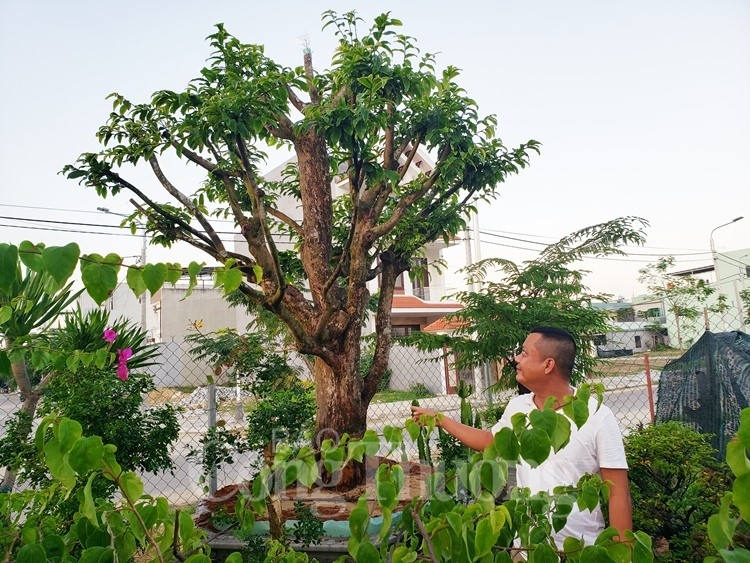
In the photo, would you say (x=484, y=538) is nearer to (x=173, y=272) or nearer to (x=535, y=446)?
(x=535, y=446)

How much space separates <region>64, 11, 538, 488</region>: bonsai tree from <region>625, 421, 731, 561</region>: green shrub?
1904 mm

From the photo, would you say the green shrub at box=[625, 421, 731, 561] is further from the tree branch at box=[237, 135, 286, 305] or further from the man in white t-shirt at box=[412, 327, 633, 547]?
the tree branch at box=[237, 135, 286, 305]

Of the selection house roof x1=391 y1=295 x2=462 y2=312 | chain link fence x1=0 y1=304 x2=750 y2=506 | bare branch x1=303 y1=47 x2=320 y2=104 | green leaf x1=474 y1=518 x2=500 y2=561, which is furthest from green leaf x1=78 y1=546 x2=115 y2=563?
house roof x1=391 y1=295 x2=462 y2=312

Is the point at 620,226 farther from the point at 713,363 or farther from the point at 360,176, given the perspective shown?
the point at 360,176

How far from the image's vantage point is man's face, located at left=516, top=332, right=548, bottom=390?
6.44ft

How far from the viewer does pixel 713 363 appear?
159 inches

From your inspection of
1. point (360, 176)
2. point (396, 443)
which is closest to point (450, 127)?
point (360, 176)

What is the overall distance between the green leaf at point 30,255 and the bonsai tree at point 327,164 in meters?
2.31

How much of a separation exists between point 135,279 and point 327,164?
12.1 ft

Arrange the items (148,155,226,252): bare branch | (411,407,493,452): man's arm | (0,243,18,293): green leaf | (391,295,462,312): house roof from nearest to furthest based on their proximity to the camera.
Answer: (0,243,18,293): green leaf, (411,407,493,452): man's arm, (148,155,226,252): bare branch, (391,295,462,312): house roof

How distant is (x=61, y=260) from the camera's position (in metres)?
0.70

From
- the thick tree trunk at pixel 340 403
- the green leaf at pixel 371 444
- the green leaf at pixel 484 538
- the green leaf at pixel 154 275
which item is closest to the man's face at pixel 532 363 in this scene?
the green leaf at pixel 371 444

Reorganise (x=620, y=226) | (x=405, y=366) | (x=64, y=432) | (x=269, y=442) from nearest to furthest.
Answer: (x=64, y=432) → (x=269, y=442) → (x=620, y=226) → (x=405, y=366)

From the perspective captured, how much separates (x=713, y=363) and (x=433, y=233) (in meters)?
2.45
